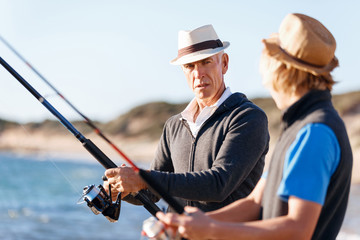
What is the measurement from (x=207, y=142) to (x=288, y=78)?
3.77 feet

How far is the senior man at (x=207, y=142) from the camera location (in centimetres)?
258

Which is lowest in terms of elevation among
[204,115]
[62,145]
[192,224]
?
[62,145]

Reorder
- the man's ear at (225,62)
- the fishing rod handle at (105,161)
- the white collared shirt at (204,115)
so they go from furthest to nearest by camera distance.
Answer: the man's ear at (225,62) → the white collared shirt at (204,115) → the fishing rod handle at (105,161)

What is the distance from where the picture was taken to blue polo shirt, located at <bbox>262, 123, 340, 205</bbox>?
1637 millimetres

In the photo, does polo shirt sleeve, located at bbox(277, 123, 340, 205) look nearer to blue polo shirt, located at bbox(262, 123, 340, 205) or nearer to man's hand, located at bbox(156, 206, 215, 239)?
blue polo shirt, located at bbox(262, 123, 340, 205)

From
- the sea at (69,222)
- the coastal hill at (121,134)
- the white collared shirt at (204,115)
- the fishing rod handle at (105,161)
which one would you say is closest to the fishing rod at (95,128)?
the fishing rod handle at (105,161)

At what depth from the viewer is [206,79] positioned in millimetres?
3025

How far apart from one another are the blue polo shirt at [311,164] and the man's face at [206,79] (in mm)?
1355

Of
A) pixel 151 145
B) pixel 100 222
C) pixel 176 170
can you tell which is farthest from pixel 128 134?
pixel 176 170

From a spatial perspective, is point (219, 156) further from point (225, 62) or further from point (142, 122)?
point (142, 122)

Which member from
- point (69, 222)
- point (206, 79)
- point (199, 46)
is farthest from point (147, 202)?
point (69, 222)

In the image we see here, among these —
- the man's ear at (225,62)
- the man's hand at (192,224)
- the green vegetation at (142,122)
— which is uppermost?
the man's ear at (225,62)

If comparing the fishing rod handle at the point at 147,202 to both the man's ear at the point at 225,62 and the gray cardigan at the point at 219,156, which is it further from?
the man's ear at the point at 225,62

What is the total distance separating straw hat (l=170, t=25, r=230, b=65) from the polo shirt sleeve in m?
1.40
